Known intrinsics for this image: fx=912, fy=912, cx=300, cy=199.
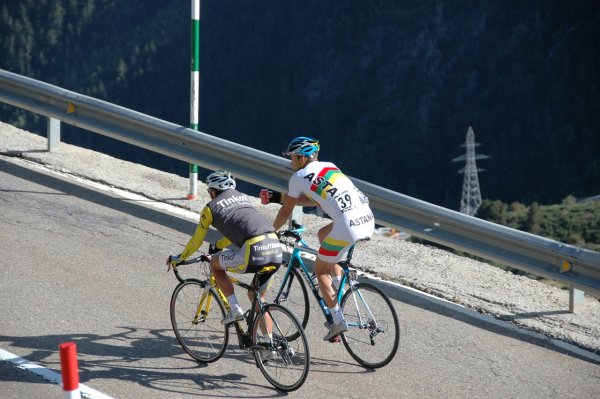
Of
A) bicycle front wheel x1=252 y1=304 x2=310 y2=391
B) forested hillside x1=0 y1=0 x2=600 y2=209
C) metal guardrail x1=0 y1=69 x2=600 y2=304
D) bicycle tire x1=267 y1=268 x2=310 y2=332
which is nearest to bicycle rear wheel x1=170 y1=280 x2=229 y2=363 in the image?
bicycle front wheel x1=252 y1=304 x2=310 y2=391

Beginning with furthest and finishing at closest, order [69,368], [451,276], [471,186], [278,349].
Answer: [471,186] → [451,276] → [278,349] → [69,368]

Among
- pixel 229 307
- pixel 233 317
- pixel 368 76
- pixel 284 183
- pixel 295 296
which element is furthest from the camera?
pixel 368 76

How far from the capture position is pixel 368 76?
16725 cm

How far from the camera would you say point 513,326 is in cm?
789

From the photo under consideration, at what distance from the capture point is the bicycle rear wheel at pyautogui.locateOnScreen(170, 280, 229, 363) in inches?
268

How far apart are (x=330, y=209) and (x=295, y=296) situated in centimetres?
106

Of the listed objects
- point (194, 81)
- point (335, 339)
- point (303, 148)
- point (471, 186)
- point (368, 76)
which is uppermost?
point (368, 76)

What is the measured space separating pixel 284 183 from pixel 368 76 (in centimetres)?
15946

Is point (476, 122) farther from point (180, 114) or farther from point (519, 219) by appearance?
point (519, 219)

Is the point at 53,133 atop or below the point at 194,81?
below

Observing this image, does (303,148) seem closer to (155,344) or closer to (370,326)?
(370,326)

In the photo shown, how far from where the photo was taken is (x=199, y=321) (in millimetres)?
6934

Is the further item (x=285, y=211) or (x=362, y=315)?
(x=362, y=315)

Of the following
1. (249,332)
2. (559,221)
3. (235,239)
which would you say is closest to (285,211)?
(235,239)
